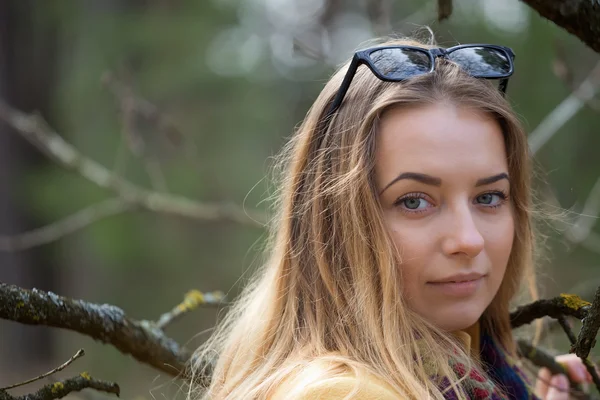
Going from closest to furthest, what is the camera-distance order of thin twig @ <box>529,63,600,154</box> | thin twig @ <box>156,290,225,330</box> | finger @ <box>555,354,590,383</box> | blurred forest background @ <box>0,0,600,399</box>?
thin twig @ <box>156,290,225,330</box>, finger @ <box>555,354,590,383</box>, thin twig @ <box>529,63,600,154</box>, blurred forest background @ <box>0,0,600,399</box>

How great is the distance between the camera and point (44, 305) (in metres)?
1.25

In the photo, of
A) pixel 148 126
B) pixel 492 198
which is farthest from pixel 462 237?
pixel 148 126

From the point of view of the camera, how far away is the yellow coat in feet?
4.09

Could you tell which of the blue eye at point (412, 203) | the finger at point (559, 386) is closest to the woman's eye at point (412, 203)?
the blue eye at point (412, 203)

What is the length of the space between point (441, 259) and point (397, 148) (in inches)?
10.3

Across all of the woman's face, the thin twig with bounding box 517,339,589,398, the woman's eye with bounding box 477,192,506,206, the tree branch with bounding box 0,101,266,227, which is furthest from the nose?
the tree branch with bounding box 0,101,266,227

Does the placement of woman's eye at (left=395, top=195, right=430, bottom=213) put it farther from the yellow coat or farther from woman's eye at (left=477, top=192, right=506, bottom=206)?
the yellow coat

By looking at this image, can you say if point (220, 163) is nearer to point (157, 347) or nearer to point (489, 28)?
point (489, 28)

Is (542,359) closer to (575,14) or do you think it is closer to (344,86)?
(344,86)

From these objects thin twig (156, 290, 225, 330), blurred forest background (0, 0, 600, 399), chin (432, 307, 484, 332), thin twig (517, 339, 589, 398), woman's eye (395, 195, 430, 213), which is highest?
blurred forest background (0, 0, 600, 399)

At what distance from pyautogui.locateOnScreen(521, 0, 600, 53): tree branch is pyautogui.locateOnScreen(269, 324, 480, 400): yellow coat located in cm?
73

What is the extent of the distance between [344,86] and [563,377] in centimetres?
112

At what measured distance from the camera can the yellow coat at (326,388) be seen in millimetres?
1247

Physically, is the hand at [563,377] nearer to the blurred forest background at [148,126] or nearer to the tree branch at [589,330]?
the tree branch at [589,330]
